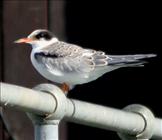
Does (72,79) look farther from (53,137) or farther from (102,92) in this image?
(102,92)

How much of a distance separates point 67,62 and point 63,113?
1.52 meters

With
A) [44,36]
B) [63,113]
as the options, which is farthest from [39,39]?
[63,113]

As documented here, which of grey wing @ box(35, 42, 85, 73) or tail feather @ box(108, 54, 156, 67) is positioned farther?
grey wing @ box(35, 42, 85, 73)

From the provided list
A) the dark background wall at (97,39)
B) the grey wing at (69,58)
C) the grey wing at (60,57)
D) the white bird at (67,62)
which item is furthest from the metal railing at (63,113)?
the dark background wall at (97,39)

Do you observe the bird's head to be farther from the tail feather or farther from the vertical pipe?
the vertical pipe

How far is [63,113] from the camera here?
2766 millimetres

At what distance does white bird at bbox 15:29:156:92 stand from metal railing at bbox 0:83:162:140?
0.70 meters

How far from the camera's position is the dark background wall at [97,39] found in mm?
6656

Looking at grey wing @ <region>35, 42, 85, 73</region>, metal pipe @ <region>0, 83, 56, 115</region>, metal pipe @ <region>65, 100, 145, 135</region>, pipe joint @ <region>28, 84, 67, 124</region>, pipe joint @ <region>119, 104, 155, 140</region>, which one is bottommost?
grey wing @ <region>35, 42, 85, 73</region>

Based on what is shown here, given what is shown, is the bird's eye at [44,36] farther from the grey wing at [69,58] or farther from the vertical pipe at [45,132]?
the vertical pipe at [45,132]

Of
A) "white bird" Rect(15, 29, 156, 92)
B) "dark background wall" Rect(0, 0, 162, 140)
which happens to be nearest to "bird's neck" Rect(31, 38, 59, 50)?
"white bird" Rect(15, 29, 156, 92)

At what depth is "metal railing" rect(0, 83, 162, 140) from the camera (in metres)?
2.58

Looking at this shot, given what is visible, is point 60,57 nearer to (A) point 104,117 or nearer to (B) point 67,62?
(B) point 67,62

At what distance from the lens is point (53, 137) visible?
271 cm
